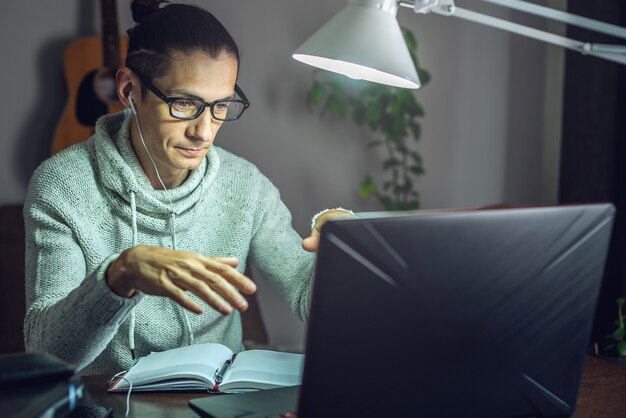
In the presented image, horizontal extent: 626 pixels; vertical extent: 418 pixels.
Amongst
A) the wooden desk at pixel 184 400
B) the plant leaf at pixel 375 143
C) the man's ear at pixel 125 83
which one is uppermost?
the man's ear at pixel 125 83

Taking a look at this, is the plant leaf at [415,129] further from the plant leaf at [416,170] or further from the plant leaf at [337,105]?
the plant leaf at [337,105]

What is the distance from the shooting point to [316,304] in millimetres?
670

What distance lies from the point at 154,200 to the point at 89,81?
1043 mm

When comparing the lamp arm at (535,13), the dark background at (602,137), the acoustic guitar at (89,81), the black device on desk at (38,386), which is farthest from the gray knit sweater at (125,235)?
the dark background at (602,137)

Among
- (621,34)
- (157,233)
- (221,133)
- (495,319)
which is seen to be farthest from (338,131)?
(495,319)

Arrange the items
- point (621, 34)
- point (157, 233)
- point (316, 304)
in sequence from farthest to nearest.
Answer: point (157, 233), point (621, 34), point (316, 304)

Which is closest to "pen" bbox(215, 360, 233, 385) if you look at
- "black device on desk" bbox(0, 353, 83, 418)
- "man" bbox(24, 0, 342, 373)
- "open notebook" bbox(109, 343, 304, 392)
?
"open notebook" bbox(109, 343, 304, 392)

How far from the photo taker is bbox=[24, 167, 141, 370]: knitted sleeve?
3.42ft

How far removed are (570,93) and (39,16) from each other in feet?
5.69

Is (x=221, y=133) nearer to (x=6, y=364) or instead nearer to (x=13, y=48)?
(x=13, y=48)

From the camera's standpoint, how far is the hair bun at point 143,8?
1382 millimetres

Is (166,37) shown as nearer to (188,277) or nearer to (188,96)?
(188,96)

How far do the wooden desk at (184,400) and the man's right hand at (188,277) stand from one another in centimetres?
17

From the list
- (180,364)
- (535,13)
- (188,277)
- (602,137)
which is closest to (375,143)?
(602,137)
